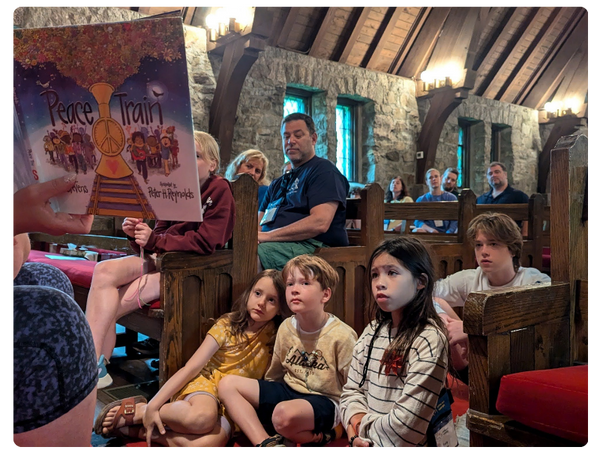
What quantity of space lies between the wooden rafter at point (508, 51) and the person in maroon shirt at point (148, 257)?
319 inches

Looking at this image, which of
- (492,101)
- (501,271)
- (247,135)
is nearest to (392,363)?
(501,271)

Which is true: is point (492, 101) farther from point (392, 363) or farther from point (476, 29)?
point (392, 363)

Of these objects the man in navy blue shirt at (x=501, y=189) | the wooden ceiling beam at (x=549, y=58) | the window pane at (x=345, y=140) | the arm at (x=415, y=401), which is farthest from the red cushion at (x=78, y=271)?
the wooden ceiling beam at (x=549, y=58)

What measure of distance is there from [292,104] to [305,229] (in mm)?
5033

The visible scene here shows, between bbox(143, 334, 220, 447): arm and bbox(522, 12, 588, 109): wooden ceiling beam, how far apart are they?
9696 millimetres

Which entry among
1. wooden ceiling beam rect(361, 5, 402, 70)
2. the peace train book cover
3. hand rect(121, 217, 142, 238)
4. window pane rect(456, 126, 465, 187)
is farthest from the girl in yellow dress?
window pane rect(456, 126, 465, 187)

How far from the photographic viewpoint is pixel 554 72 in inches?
379

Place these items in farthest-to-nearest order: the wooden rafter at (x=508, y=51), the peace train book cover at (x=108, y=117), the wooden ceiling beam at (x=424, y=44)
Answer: the wooden rafter at (x=508, y=51), the wooden ceiling beam at (x=424, y=44), the peace train book cover at (x=108, y=117)

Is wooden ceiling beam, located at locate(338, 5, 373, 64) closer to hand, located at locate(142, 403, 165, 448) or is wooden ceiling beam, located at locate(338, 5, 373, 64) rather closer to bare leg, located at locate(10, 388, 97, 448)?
hand, located at locate(142, 403, 165, 448)

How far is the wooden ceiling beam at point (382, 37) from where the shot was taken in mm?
7066

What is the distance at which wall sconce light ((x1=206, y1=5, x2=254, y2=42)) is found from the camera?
5.23m

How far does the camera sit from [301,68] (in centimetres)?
669

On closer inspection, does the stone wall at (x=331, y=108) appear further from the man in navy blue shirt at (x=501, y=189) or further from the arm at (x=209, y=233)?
the arm at (x=209, y=233)

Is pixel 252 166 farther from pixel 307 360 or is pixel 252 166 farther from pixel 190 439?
pixel 190 439
